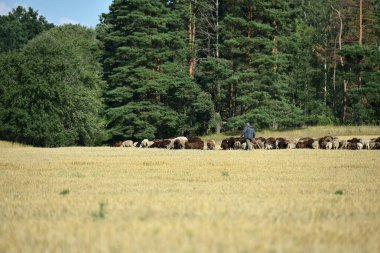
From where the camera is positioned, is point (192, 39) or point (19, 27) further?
point (19, 27)

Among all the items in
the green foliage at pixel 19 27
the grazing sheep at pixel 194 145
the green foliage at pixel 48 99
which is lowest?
the grazing sheep at pixel 194 145

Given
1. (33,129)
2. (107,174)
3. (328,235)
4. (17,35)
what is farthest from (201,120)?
(17,35)

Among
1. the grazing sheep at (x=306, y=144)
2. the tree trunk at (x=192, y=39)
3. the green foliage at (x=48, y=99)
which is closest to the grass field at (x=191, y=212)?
the grazing sheep at (x=306, y=144)

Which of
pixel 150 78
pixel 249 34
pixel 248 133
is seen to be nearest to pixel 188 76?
pixel 150 78

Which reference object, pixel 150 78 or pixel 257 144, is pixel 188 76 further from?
pixel 257 144

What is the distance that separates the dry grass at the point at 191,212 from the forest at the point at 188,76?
1424 inches

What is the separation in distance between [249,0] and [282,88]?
34.0ft

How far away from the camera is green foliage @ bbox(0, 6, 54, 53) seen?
11033cm

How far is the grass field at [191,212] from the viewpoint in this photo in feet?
23.1

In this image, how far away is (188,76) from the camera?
201 feet

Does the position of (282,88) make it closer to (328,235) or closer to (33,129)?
(33,129)

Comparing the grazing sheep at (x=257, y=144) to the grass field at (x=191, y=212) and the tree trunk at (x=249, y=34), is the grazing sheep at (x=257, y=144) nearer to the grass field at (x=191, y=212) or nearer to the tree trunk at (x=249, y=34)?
the tree trunk at (x=249, y=34)

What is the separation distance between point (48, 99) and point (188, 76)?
53.6 ft

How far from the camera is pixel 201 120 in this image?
203 feet
